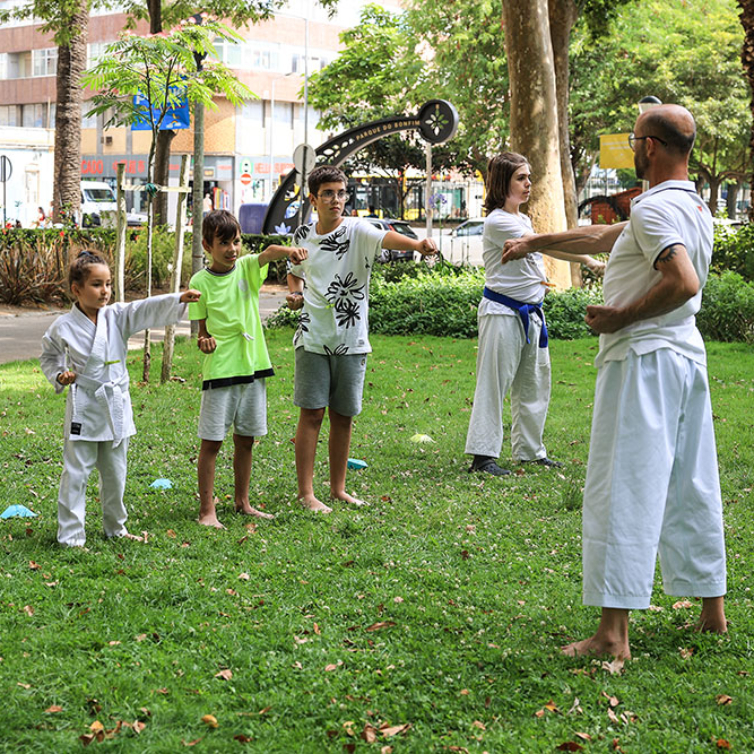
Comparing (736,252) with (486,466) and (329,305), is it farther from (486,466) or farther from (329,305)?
(329,305)

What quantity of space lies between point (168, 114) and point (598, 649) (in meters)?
7.95

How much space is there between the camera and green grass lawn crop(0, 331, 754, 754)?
350 centimetres

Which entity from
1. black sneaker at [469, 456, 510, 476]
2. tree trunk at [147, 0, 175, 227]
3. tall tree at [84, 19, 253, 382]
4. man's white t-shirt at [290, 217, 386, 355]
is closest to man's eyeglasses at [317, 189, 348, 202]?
man's white t-shirt at [290, 217, 386, 355]

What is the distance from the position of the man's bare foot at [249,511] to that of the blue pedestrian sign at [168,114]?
4.91 meters

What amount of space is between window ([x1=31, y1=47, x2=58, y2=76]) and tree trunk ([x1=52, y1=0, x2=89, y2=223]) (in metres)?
45.8

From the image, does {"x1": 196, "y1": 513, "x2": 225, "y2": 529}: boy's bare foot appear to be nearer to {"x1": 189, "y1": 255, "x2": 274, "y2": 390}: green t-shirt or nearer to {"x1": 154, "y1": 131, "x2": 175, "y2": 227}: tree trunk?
{"x1": 189, "y1": 255, "x2": 274, "y2": 390}: green t-shirt

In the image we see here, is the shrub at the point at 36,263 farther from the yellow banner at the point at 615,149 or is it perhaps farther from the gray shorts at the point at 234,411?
the gray shorts at the point at 234,411

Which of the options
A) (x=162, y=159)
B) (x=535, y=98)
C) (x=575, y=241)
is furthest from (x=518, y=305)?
(x=162, y=159)

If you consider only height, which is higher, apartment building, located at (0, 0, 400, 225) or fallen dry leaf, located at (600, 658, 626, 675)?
apartment building, located at (0, 0, 400, 225)

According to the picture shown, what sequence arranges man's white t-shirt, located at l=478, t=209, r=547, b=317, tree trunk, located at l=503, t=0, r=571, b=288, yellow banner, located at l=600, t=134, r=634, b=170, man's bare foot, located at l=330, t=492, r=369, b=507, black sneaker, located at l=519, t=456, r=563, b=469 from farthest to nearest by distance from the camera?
1. yellow banner, located at l=600, t=134, r=634, b=170
2. tree trunk, located at l=503, t=0, r=571, b=288
3. black sneaker, located at l=519, t=456, r=563, b=469
4. man's white t-shirt, located at l=478, t=209, r=547, b=317
5. man's bare foot, located at l=330, t=492, r=369, b=507

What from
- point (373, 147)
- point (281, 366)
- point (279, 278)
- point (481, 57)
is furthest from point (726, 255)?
point (373, 147)

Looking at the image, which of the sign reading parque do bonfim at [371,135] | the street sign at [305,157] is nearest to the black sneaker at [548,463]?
the street sign at [305,157]

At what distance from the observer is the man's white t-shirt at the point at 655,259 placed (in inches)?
153

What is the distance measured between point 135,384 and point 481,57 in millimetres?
27865
